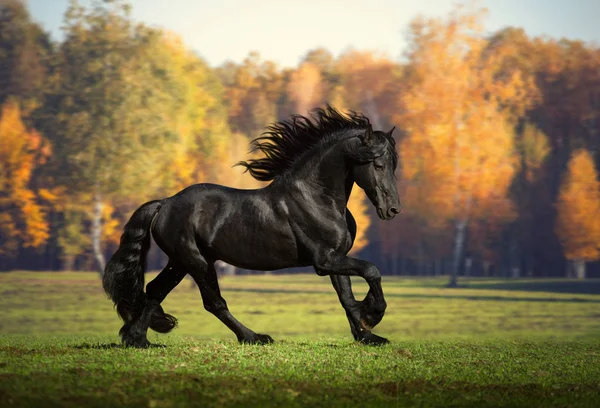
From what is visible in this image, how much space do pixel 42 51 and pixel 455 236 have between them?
22356 mm

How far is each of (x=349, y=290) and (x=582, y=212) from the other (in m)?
34.3

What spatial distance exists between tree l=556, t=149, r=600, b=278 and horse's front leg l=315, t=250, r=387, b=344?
33.8 metres

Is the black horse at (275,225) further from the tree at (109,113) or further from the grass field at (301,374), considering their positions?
the tree at (109,113)

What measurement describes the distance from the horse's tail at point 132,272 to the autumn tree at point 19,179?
2961 centimetres

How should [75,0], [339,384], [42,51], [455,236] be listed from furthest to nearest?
[455,236], [42,51], [75,0], [339,384]

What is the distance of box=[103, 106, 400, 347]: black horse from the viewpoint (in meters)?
10.2

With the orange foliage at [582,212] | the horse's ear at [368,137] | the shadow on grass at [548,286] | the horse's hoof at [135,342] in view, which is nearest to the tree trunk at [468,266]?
the shadow on grass at [548,286]

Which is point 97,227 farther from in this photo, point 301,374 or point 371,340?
point 301,374

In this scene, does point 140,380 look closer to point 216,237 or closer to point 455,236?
point 216,237

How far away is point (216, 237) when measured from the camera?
34.6 feet

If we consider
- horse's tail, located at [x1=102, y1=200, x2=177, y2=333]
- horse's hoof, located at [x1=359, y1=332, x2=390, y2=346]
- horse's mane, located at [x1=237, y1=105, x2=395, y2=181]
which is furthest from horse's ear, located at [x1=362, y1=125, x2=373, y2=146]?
horse's tail, located at [x1=102, y1=200, x2=177, y2=333]

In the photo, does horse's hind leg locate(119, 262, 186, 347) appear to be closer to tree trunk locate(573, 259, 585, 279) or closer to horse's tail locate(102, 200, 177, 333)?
horse's tail locate(102, 200, 177, 333)

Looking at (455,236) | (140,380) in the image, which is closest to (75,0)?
(455,236)

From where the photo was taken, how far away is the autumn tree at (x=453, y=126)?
4050 centimetres
